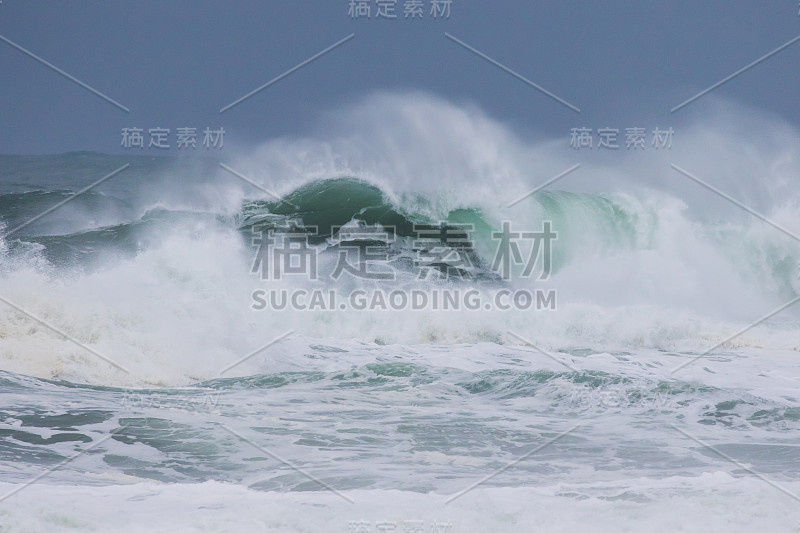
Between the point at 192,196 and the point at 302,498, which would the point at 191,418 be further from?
the point at 192,196

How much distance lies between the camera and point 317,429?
4656 millimetres

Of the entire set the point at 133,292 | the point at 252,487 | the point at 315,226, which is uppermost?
the point at 315,226

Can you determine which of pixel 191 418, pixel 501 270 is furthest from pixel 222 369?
pixel 501 270

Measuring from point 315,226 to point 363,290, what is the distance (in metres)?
1.43

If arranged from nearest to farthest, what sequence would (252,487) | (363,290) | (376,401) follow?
(252,487)
(376,401)
(363,290)

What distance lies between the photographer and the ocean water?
3232 mm

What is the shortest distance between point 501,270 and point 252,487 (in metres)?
7.25

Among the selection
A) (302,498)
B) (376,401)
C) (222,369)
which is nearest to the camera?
(302,498)

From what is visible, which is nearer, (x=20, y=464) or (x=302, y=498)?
(x=302, y=498)

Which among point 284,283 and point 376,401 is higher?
point 284,283

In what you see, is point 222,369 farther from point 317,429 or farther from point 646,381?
point 646,381

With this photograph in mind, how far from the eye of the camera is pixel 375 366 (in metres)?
6.78

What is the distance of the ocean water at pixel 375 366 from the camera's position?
10.6 ft

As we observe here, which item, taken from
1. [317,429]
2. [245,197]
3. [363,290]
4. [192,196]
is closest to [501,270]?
[363,290]
